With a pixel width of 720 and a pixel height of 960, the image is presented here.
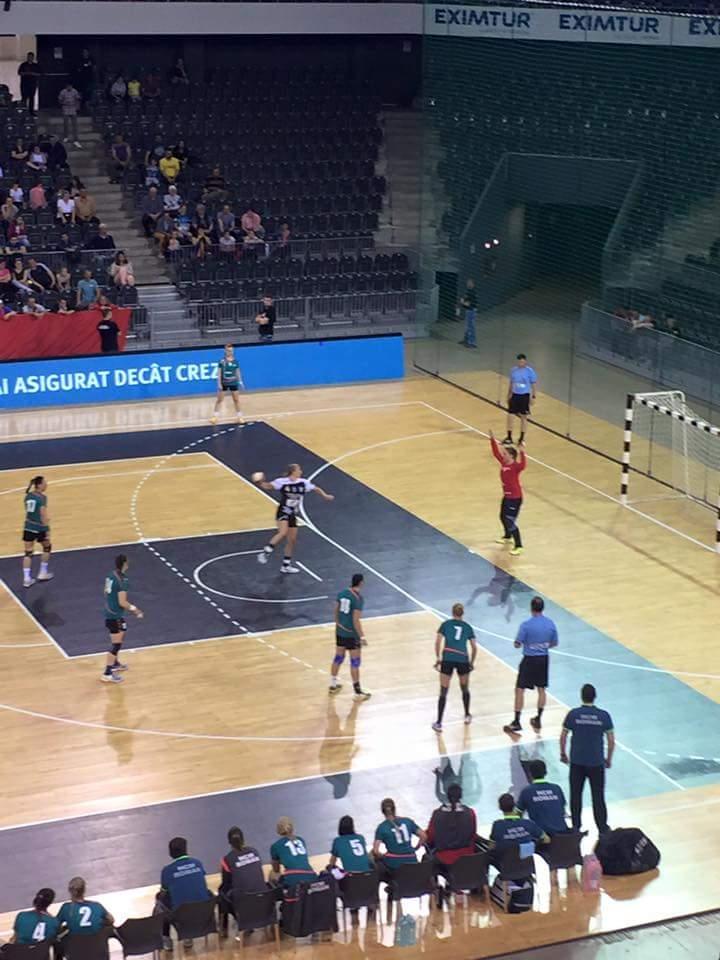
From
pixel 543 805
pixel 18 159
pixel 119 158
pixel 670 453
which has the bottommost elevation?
pixel 670 453

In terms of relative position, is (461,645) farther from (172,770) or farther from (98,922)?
(98,922)

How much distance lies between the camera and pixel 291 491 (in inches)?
989

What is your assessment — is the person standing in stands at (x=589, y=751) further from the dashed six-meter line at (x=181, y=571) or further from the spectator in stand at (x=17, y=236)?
the spectator in stand at (x=17, y=236)

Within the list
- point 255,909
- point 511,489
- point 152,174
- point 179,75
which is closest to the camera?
point 255,909

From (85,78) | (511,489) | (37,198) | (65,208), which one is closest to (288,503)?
(511,489)

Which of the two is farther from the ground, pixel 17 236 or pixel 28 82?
pixel 28 82

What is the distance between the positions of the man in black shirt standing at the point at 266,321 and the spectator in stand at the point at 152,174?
6.08 metres

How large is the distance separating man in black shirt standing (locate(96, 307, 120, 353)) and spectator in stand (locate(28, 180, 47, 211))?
538 cm

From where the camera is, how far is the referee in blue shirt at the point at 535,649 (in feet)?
65.3

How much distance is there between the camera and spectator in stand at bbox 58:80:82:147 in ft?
145

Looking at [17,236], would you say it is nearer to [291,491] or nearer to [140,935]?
[291,491]

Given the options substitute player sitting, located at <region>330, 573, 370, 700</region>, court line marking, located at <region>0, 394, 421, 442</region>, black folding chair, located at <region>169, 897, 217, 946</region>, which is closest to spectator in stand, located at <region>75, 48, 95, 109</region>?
court line marking, located at <region>0, 394, 421, 442</region>

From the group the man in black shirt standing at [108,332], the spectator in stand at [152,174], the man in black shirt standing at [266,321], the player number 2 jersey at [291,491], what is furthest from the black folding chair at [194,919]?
the spectator in stand at [152,174]

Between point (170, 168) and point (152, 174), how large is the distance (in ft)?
1.69
